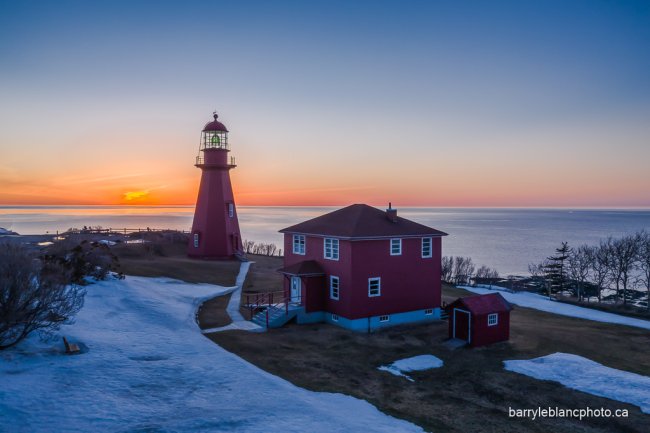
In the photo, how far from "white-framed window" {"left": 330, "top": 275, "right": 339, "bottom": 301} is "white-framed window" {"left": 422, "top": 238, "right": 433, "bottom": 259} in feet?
18.3

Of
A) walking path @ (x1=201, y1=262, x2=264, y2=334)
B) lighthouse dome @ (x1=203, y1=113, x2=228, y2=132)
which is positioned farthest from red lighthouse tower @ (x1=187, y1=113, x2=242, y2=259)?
walking path @ (x1=201, y1=262, x2=264, y2=334)

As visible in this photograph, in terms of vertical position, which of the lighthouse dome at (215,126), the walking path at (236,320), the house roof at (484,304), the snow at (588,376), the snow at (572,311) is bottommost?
the snow at (572,311)

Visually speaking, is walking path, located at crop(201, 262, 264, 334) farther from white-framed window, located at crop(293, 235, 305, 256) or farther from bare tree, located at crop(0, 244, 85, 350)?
bare tree, located at crop(0, 244, 85, 350)

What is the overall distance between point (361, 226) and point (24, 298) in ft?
51.6

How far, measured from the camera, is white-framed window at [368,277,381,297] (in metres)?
23.8

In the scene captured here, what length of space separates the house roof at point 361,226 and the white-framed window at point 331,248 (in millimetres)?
438

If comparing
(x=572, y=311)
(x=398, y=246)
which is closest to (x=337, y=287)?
(x=398, y=246)

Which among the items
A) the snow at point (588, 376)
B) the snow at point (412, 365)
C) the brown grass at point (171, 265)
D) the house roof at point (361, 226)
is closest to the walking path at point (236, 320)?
the brown grass at point (171, 265)

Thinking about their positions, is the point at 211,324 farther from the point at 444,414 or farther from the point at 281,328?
the point at 444,414

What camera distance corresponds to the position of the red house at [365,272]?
76.8 feet

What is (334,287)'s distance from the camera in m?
24.4

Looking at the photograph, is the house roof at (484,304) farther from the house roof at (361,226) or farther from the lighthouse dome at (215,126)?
the lighthouse dome at (215,126)

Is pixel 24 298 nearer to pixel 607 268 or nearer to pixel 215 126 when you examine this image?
pixel 215 126

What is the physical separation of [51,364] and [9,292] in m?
2.50
